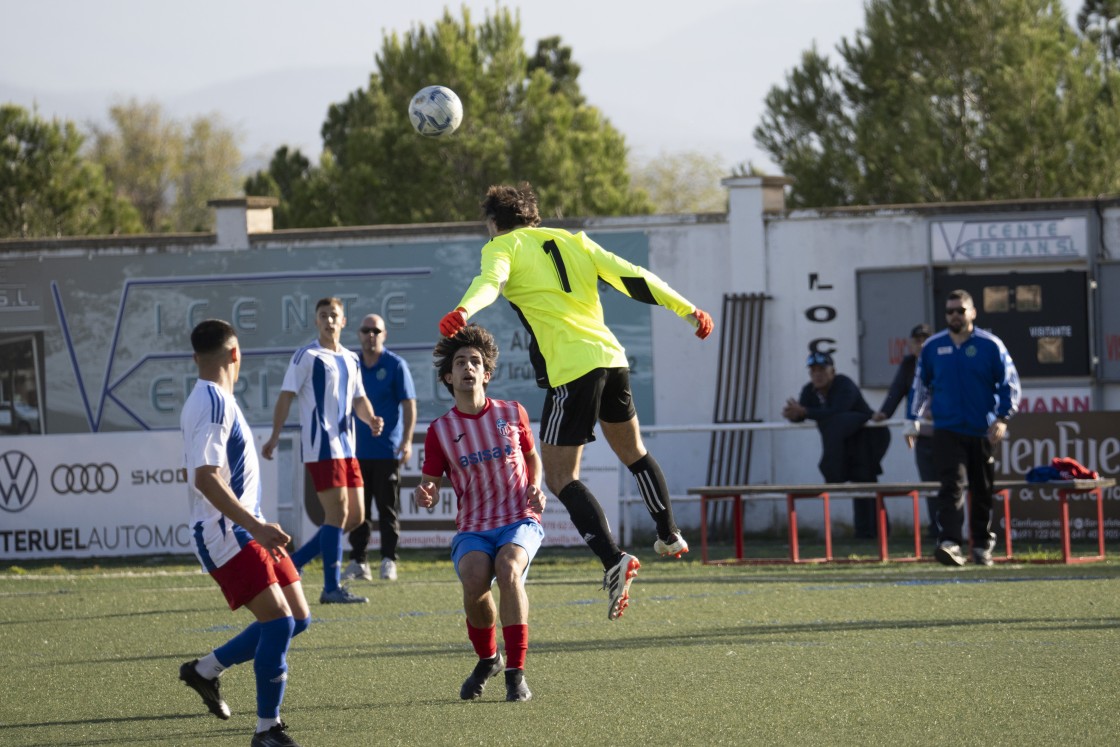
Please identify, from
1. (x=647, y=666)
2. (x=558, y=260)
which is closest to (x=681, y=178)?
(x=558, y=260)

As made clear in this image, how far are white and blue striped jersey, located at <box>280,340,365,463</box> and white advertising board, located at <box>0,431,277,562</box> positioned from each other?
5.51 metres

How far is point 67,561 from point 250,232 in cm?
596

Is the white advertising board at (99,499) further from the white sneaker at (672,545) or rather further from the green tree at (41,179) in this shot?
the green tree at (41,179)

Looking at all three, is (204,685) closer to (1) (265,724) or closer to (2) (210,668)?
(2) (210,668)

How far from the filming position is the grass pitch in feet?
21.5

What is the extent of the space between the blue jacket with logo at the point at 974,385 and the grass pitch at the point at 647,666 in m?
1.21

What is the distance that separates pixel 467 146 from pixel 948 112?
11.3m

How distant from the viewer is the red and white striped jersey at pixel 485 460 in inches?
292

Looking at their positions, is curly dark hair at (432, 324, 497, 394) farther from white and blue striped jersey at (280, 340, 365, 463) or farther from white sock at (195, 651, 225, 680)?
white and blue striped jersey at (280, 340, 365, 463)

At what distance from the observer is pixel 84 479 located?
1727cm

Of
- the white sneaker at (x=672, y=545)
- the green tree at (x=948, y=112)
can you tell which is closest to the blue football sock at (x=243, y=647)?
the white sneaker at (x=672, y=545)

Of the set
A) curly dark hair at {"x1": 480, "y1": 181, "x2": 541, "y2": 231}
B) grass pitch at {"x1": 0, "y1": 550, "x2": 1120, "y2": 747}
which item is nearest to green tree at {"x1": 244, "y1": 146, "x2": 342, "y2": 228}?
grass pitch at {"x1": 0, "y1": 550, "x2": 1120, "y2": 747}

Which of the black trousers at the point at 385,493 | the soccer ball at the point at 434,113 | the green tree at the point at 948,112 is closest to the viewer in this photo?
the soccer ball at the point at 434,113

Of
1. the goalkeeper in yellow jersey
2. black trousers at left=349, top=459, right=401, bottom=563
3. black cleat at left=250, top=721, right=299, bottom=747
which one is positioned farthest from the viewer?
black trousers at left=349, top=459, right=401, bottom=563
